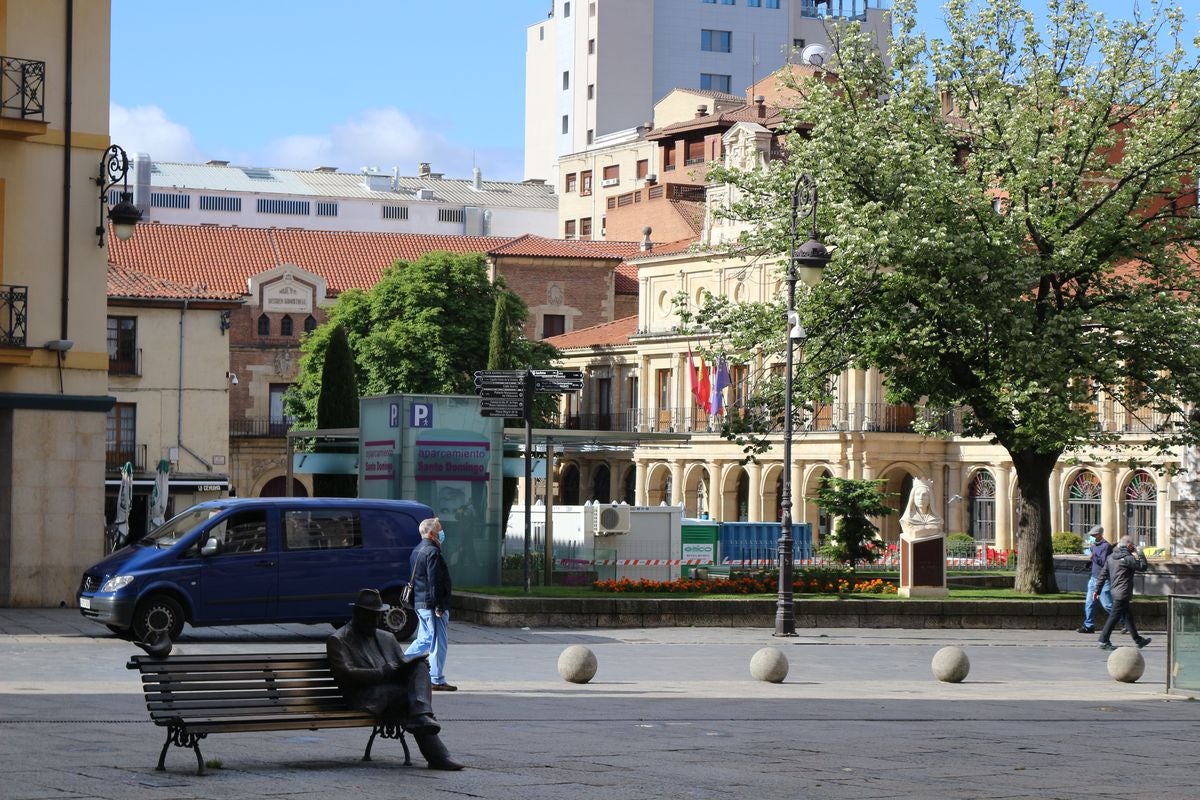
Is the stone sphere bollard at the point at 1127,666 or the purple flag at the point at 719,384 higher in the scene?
the purple flag at the point at 719,384

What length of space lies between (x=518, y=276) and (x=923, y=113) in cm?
5872

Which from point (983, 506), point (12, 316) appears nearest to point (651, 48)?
point (983, 506)

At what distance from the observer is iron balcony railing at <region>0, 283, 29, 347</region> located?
92.7 feet

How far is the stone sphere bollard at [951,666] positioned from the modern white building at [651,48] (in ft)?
328

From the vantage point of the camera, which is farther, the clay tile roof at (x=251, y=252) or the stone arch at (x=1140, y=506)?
the clay tile roof at (x=251, y=252)

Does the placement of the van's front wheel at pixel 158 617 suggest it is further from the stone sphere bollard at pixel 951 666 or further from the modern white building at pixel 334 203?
the modern white building at pixel 334 203

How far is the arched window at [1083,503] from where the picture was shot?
67.3 metres

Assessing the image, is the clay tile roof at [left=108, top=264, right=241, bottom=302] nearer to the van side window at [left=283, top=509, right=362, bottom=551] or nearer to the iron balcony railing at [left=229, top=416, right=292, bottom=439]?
the iron balcony railing at [left=229, top=416, right=292, bottom=439]

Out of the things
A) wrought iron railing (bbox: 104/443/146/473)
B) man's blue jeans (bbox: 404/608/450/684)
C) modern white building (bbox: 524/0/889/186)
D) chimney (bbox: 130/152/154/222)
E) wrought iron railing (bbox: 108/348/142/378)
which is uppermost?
modern white building (bbox: 524/0/889/186)

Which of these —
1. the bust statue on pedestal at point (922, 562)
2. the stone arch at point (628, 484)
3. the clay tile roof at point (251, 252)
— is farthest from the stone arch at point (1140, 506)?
the clay tile roof at point (251, 252)

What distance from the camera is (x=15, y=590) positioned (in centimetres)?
2859

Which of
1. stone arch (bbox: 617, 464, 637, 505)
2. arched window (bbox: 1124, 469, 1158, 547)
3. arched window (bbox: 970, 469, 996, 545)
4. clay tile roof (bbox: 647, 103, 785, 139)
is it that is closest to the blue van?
arched window (bbox: 1124, 469, 1158, 547)

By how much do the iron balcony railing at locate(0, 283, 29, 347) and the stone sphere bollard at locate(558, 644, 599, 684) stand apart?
1224 cm

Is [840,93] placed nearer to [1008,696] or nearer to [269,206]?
[1008,696]
